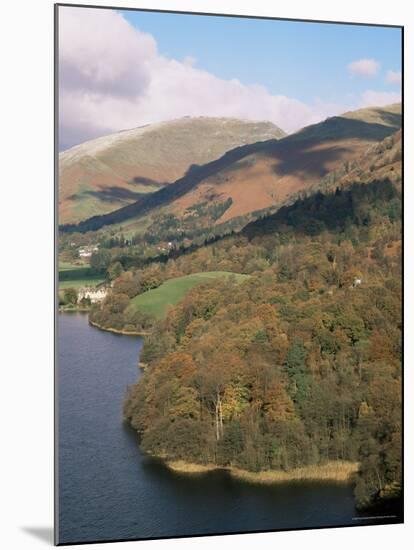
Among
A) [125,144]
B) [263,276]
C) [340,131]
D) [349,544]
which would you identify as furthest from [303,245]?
[349,544]

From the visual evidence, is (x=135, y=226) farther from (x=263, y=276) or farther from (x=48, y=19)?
(x=48, y=19)

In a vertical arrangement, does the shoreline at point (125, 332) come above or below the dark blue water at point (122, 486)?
above

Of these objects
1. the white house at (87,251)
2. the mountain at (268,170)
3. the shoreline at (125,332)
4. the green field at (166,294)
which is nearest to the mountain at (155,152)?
the mountain at (268,170)

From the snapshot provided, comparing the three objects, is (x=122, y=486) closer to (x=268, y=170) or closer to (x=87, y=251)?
(x=87, y=251)

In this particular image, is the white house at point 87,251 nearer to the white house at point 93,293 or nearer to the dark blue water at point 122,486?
the white house at point 93,293

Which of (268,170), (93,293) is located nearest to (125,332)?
(93,293)
